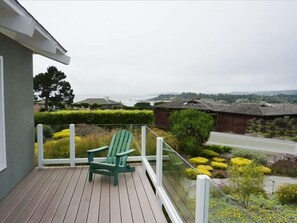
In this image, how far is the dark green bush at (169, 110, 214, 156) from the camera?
1299 centimetres

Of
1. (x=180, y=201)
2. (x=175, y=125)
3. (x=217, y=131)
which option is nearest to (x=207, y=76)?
(x=217, y=131)

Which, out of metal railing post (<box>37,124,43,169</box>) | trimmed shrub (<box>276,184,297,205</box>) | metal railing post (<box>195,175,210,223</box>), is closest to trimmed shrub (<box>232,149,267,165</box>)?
trimmed shrub (<box>276,184,297,205</box>)

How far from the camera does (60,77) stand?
84.7 ft

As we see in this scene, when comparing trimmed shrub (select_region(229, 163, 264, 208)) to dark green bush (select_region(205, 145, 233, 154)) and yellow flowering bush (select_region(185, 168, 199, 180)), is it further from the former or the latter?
dark green bush (select_region(205, 145, 233, 154))

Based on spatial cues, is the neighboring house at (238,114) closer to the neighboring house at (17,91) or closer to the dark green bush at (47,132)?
the dark green bush at (47,132)

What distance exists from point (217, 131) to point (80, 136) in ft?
62.2

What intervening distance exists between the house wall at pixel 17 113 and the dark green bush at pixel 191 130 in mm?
8412

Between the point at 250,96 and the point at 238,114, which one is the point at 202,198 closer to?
the point at 238,114

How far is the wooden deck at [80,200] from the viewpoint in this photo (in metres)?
3.46

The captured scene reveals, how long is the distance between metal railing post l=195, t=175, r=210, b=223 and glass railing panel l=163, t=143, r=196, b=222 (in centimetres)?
22

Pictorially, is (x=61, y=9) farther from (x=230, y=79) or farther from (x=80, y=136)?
(x=230, y=79)

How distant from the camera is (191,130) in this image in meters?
13.2

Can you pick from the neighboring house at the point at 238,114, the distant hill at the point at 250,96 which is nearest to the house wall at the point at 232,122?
the neighboring house at the point at 238,114

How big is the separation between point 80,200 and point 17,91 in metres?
2.31
